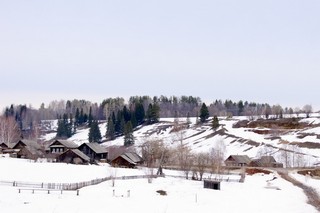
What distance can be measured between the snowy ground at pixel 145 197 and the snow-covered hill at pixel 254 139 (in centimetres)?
4617

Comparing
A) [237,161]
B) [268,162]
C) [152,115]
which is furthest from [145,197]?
[152,115]

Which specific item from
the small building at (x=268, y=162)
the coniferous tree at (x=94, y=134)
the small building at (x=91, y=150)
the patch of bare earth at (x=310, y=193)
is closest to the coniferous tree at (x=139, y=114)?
the coniferous tree at (x=94, y=134)

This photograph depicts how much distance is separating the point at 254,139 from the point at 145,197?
279ft

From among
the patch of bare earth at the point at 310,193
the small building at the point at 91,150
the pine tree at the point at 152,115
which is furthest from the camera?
the pine tree at the point at 152,115

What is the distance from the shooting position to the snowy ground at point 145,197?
3492cm

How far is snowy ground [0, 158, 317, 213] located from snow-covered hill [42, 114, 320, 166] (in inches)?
1818

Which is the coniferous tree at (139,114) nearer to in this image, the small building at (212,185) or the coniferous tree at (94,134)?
the coniferous tree at (94,134)

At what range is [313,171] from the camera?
79062mm

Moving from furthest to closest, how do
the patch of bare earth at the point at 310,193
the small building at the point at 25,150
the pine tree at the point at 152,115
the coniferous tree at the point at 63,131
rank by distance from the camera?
1. the coniferous tree at the point at 63,131
2. the pine tree at the point at 152,115
3. the small building at the point at 25,150
4. the patch of bare earth at the point at 310,193

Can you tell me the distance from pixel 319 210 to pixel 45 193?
26306 mm

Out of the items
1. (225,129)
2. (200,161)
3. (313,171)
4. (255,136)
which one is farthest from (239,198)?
(225,129)

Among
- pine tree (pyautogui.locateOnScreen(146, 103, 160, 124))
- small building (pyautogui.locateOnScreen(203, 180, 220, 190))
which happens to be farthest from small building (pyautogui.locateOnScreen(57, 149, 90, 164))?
pine tree (pyautogui.locateOnScreen(146, 103, 160, 124))

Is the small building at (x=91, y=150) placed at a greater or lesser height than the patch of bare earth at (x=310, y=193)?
greater

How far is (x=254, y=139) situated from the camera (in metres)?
122
